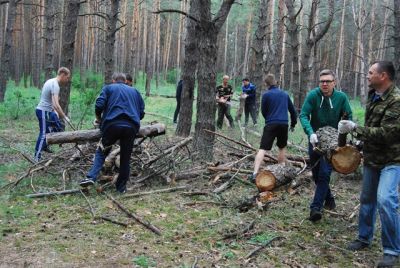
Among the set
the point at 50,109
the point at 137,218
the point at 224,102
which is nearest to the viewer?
the point at 137,218

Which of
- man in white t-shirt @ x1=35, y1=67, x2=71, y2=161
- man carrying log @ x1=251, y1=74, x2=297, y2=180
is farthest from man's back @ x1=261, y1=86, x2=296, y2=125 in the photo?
man in white t-shirt @ x1=35, y1=67, x2=71, y2=161

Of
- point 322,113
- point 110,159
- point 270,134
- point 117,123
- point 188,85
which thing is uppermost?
point 188,85

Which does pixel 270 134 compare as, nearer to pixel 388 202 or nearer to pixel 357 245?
pixel 357 245

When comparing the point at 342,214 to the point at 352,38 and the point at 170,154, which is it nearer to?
the point at 170,154

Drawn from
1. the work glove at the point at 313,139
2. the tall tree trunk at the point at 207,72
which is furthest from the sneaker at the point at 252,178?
the work glove at the point at 313,139

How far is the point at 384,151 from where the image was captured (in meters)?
4.78

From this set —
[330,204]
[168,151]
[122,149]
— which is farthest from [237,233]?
[168,151]

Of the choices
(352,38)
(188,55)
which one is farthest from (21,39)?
(352,38)

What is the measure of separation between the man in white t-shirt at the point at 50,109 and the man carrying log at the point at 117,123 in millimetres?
2087

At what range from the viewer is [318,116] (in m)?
6.00

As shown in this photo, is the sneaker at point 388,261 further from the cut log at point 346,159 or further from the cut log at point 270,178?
the cut log at point 270,178

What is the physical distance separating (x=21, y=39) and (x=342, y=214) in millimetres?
32672

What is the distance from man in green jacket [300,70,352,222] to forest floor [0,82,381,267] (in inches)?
19.2

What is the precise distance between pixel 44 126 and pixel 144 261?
5.22 meters
